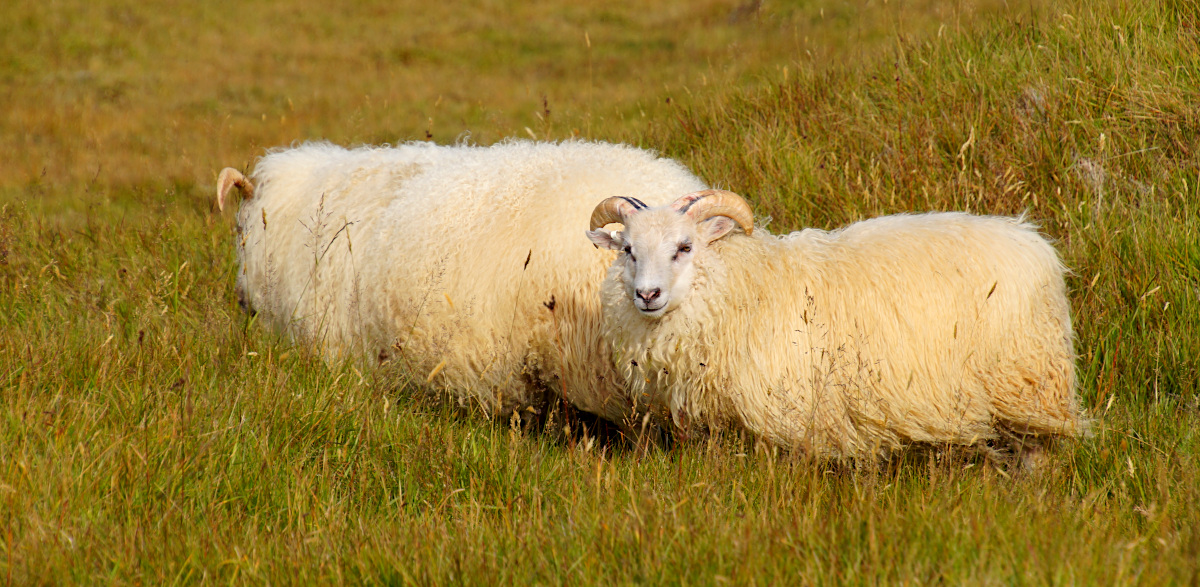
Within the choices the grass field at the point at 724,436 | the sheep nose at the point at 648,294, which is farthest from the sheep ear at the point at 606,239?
the grass field at the point at 724,436

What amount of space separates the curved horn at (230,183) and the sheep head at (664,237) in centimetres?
255

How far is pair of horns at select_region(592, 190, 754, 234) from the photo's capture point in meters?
3.50

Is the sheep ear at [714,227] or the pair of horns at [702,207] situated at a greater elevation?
the pair of horns at [702,207]

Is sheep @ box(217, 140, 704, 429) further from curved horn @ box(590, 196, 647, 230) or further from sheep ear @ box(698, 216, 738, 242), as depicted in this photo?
sheep ear @ box(698, 216, 738, 242)

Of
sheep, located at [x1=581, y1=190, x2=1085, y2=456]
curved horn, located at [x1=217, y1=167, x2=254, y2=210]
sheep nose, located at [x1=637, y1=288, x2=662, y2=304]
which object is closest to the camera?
sheep nose, located at [x1=637, y1=288, x2=662, y2=304]

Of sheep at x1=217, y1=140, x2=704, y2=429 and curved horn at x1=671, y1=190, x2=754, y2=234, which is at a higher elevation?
curved horn at x1=671, y1=190, x2=754, y2=234

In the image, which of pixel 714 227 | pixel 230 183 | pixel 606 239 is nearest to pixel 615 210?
pixel 606 239

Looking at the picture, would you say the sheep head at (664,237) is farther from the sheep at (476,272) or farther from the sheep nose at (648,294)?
the sheep at (476,272)

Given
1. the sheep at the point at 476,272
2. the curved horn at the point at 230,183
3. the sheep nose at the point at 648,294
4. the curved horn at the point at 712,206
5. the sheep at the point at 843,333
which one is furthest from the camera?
the curved horn at the point at 230,183

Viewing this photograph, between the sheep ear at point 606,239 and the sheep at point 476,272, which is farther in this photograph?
the sheep at point 476,272

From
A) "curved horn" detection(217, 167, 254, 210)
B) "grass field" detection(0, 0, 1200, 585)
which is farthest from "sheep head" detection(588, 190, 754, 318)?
"curved horn" detection(217, 167, 254, 210)

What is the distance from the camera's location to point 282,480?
2914 millimetres

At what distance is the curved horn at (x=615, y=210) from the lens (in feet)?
11.7

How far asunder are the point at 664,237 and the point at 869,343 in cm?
89
